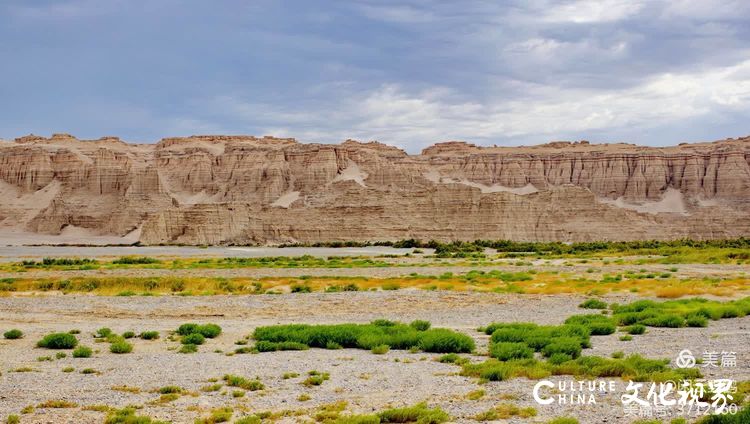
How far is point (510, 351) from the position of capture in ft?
49.1

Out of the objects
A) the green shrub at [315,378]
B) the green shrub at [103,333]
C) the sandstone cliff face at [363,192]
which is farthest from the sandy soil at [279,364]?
the sandstone cliff face at [363,192]

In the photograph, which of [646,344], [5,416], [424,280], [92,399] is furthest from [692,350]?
[424,280]

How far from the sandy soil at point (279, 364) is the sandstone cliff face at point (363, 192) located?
9670 cm

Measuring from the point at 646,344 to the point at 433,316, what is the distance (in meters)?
8.63

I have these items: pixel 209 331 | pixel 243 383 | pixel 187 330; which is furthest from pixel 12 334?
pixel 243 383

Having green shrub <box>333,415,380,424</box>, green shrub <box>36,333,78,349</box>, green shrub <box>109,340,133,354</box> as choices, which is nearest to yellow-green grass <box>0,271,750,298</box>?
green shrub <box>36,333,78,349</box>

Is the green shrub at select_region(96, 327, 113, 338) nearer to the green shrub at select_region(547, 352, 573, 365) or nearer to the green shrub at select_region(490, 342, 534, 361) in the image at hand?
the green shrub at select_region(490, 342, 534, 361)

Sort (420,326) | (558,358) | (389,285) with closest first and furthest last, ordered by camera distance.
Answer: (558,358)
(420,326)
(389,285)

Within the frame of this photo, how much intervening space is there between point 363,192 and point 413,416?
12341cm

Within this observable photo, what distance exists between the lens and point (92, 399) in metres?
11.8

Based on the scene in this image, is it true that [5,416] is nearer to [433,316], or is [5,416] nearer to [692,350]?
[692,350]

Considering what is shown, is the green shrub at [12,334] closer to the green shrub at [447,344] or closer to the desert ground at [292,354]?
the desert ground at [292,354]

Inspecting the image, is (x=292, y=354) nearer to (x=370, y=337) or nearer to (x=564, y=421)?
(x=370, y=337)

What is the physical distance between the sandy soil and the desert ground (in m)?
0.04
